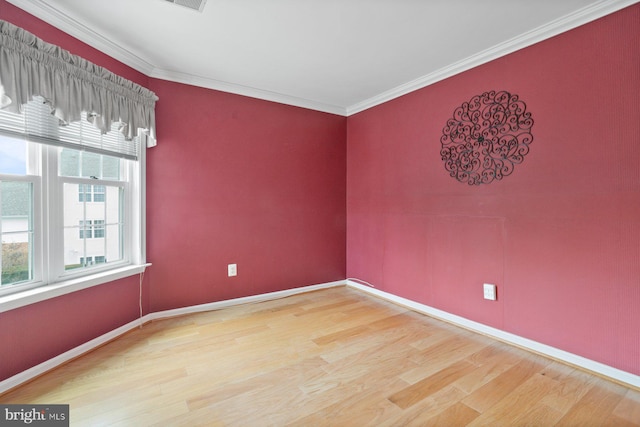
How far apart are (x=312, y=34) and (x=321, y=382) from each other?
254cm

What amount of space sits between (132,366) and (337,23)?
9.49 ft

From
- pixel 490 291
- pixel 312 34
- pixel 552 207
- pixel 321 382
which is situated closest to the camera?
pixel 321 382

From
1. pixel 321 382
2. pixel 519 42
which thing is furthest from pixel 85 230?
pixel 519 42

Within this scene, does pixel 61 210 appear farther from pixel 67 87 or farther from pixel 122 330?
pixel 122 330

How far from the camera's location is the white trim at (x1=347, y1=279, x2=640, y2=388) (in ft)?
6.11

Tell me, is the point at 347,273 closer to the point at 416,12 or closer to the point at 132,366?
the point at 132,366

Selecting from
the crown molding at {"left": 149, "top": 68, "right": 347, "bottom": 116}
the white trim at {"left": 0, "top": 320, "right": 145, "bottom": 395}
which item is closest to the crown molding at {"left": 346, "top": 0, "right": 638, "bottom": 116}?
the crown molding at {"left": 149, "top": 68, "right": 347, "bottom": 116}

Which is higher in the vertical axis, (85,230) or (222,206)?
(222,206)

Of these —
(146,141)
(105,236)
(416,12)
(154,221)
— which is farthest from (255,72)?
(105,236)

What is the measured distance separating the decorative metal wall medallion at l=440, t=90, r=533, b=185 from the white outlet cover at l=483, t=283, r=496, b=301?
0.91 m

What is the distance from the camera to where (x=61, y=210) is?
82.7 inches

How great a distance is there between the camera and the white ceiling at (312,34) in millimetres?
1925

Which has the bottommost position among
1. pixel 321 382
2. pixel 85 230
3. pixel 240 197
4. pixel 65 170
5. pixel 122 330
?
pixel 321 382

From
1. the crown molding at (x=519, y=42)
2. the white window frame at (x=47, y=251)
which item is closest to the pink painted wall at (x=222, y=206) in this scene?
the white window frame at (x=47, y=251)
